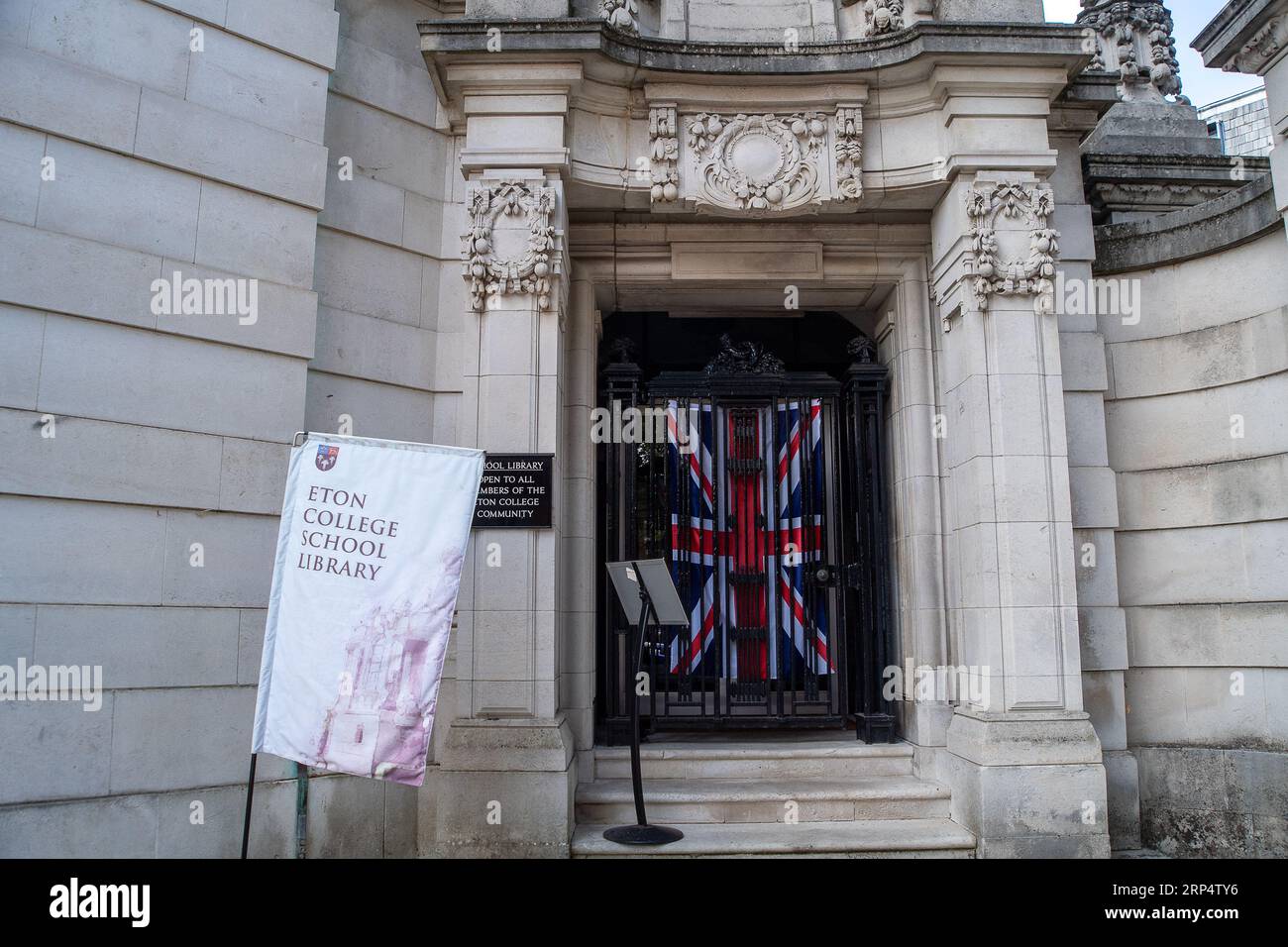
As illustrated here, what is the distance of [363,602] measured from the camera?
4.74 metres

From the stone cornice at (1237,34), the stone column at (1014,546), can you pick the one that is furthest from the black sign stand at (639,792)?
the stone cornice at (1237,34)

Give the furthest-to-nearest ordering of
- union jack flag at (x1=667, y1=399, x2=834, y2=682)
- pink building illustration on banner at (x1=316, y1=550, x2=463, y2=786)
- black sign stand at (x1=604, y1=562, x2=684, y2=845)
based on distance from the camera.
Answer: union jack flag at (x1=667, y1=399, x2=834, y2=682)
black sign stand at (x1=604, y1=562, x2=684, y2=845)
pink building illustration on banner at (x1=316, y1=550, x2=463, y2=786)

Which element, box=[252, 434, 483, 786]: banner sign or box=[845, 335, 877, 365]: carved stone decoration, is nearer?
box=[252, 434, 483, 786]: banner sign

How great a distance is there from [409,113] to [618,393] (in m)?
3.11

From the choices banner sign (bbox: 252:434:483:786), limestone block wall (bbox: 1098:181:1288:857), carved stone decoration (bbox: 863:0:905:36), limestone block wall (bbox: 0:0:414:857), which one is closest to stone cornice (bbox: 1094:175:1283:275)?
limestone block wall (bbox: 1098:181:1288:857)

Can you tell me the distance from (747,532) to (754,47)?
4464mm

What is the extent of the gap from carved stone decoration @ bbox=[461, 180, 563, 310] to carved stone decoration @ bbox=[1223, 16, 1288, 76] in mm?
5761

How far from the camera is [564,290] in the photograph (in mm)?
7852

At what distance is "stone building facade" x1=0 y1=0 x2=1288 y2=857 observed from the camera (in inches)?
233

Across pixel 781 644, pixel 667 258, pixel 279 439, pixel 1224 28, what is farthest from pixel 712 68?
pixel 781 644

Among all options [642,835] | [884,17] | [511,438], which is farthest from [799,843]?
[884,17]

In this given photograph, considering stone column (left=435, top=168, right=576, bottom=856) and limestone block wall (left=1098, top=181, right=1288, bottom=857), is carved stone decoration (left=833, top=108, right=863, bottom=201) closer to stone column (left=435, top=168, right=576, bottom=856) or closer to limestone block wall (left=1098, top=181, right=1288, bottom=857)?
stone column (left=435, top=168, right=576, bottom=856)

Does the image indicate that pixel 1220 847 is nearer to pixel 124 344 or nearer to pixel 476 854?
pixel 476 854

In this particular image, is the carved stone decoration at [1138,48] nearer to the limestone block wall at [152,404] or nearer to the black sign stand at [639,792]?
the black sign stand at [639,792]
